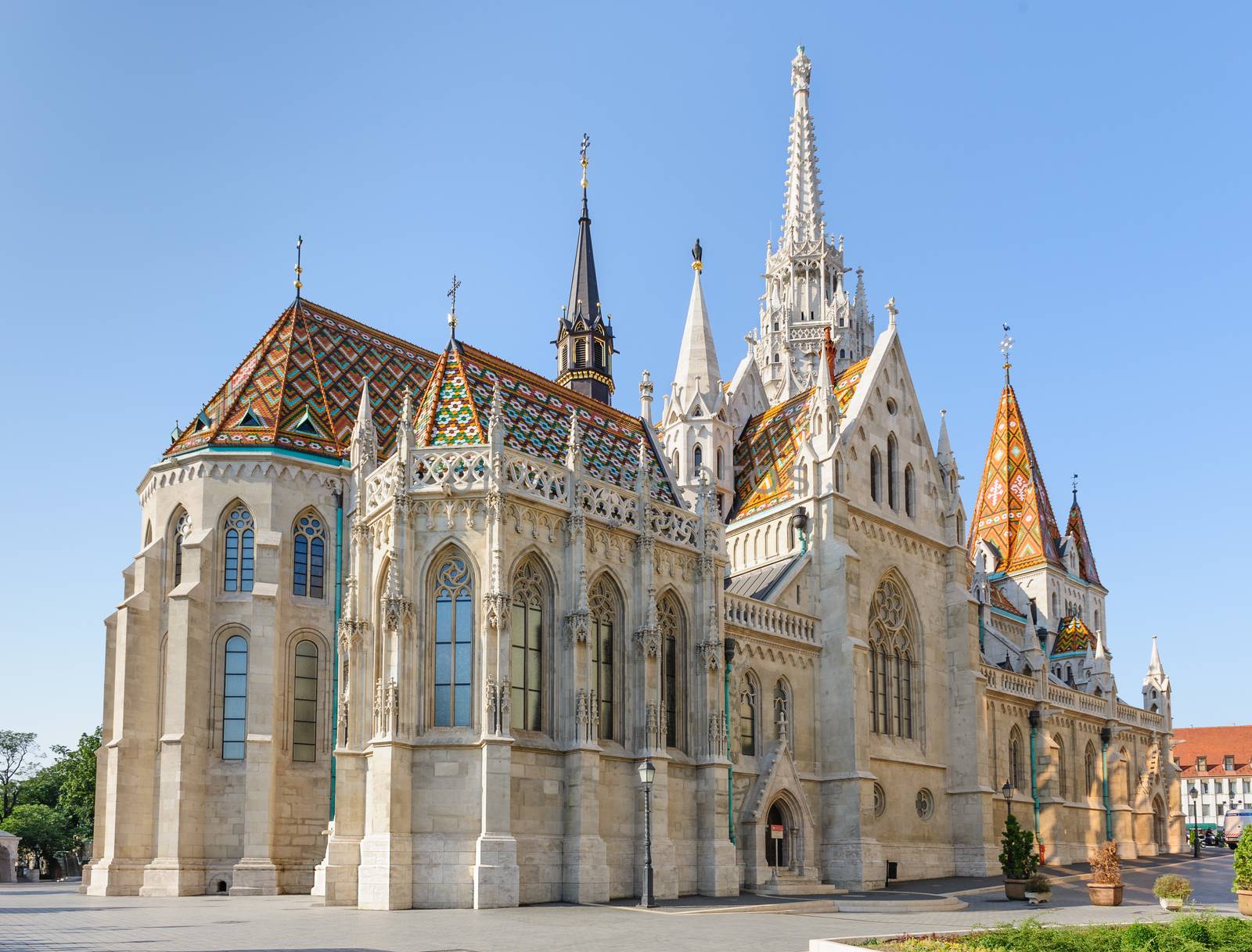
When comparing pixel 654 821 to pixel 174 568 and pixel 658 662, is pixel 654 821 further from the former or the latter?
pixel 174 568

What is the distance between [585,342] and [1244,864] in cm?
4259

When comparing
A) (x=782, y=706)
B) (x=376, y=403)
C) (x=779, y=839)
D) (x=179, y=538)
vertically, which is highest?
(x=376, y=403)

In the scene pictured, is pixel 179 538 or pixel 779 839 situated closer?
pixel 779 839

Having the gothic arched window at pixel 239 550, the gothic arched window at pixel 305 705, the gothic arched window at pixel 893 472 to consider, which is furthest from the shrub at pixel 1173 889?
the gothic arched window at pixel 239 550

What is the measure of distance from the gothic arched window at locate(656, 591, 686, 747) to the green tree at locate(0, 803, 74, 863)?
140ft

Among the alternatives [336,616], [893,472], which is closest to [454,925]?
[336,616]

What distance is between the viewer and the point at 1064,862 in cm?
4697

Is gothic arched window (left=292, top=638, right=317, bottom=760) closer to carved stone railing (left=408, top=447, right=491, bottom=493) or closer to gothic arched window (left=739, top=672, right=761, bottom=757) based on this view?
carved stone railing (left=408, top=447, right=491, bottom=493)

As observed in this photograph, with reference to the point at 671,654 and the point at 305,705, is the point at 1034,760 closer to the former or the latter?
the point at 671,654

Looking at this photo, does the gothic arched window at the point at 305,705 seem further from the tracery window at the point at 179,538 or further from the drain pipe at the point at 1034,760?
the drain pipe at the point at 1034,760

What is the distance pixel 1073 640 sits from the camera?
6197 cm

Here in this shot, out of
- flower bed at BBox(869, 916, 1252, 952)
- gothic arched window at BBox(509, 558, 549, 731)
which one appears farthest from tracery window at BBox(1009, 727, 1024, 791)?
flower bed at BBox(869, 916, 1252, 952)

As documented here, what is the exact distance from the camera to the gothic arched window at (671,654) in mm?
30750

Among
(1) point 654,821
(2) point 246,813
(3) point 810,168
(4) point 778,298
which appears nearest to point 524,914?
(1) point 654,821
